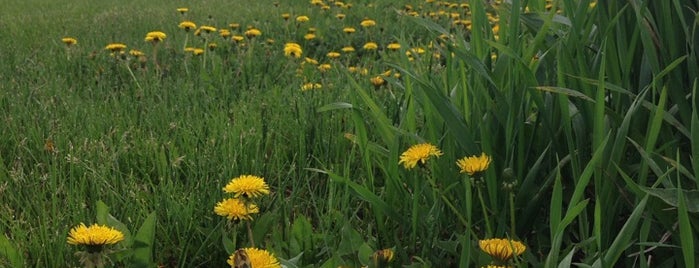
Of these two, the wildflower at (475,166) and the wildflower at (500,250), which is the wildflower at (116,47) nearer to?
the wildflower at (475,166)

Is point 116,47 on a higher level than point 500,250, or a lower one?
lower

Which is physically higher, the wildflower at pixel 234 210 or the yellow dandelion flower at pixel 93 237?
the yellow dandelion flower at pixel 93 237

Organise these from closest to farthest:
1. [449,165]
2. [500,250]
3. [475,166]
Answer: [500,250], [475,166], [449,165]

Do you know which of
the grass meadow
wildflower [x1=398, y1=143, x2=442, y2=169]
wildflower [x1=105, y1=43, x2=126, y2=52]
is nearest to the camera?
the grass meadow

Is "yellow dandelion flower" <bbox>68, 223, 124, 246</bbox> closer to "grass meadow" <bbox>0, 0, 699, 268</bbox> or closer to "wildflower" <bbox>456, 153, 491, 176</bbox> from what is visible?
"grass meadow" <bbox>0, 0, 699, 268</bbox>

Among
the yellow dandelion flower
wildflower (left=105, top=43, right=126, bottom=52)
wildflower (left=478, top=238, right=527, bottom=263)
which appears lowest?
wildflower (left=105, top=43, right=126, bottom=52)

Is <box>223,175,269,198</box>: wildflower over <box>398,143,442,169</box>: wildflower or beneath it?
beneath

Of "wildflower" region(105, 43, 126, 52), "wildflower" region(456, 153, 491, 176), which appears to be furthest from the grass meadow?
"wildflower" region(105, 43, 126, 52)

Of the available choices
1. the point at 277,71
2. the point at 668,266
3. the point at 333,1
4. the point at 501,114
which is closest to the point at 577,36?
the point at 501,114

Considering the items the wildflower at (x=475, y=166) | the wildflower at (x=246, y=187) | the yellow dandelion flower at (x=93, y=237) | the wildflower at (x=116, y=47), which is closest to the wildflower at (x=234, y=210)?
the wildflower at (x=246, y=187)

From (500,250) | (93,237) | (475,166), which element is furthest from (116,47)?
(500,250)

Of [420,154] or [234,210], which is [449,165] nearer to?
[420,154]

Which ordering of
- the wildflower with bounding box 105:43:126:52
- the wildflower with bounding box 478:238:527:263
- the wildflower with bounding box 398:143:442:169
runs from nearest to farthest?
the wildflower with bounding box 478:238:527:263, the wildflower with bounding box 398:143:442:169, the wildflower with bounding box 105:43:126:52

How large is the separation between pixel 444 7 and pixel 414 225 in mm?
4595
